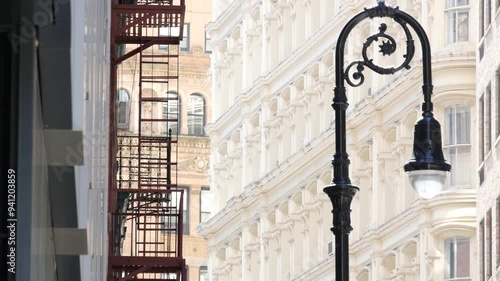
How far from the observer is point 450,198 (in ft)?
191

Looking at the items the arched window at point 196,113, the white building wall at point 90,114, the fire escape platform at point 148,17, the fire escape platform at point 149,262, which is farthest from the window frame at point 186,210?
the white building wall at point 90,114

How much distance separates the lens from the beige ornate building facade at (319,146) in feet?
192

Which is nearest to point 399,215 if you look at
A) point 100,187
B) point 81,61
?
point 100,187

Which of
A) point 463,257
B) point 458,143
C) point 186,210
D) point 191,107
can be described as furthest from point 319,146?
point 191,107

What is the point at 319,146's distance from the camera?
69.4 meters

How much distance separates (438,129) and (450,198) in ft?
120

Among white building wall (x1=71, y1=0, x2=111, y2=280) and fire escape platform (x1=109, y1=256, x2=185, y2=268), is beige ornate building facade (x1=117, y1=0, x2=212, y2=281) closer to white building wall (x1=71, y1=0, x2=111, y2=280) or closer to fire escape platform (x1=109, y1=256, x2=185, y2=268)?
fire escape platform (x1=109, y1=256, x2=185, y2=268)

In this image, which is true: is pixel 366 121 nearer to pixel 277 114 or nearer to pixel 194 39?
pixel 277 114

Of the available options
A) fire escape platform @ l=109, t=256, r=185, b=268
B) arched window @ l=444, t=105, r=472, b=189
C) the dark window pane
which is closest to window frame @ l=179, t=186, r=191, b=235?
arched window @ l=444, t=105, r=472, b=189

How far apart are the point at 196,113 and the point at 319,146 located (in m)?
37.4

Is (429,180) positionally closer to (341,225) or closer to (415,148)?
(415,148)

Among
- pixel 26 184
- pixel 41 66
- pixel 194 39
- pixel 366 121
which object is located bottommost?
pixel 26 184

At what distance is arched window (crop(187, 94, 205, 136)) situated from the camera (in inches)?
4178

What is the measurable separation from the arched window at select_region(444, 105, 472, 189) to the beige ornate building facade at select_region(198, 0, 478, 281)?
41 mm
